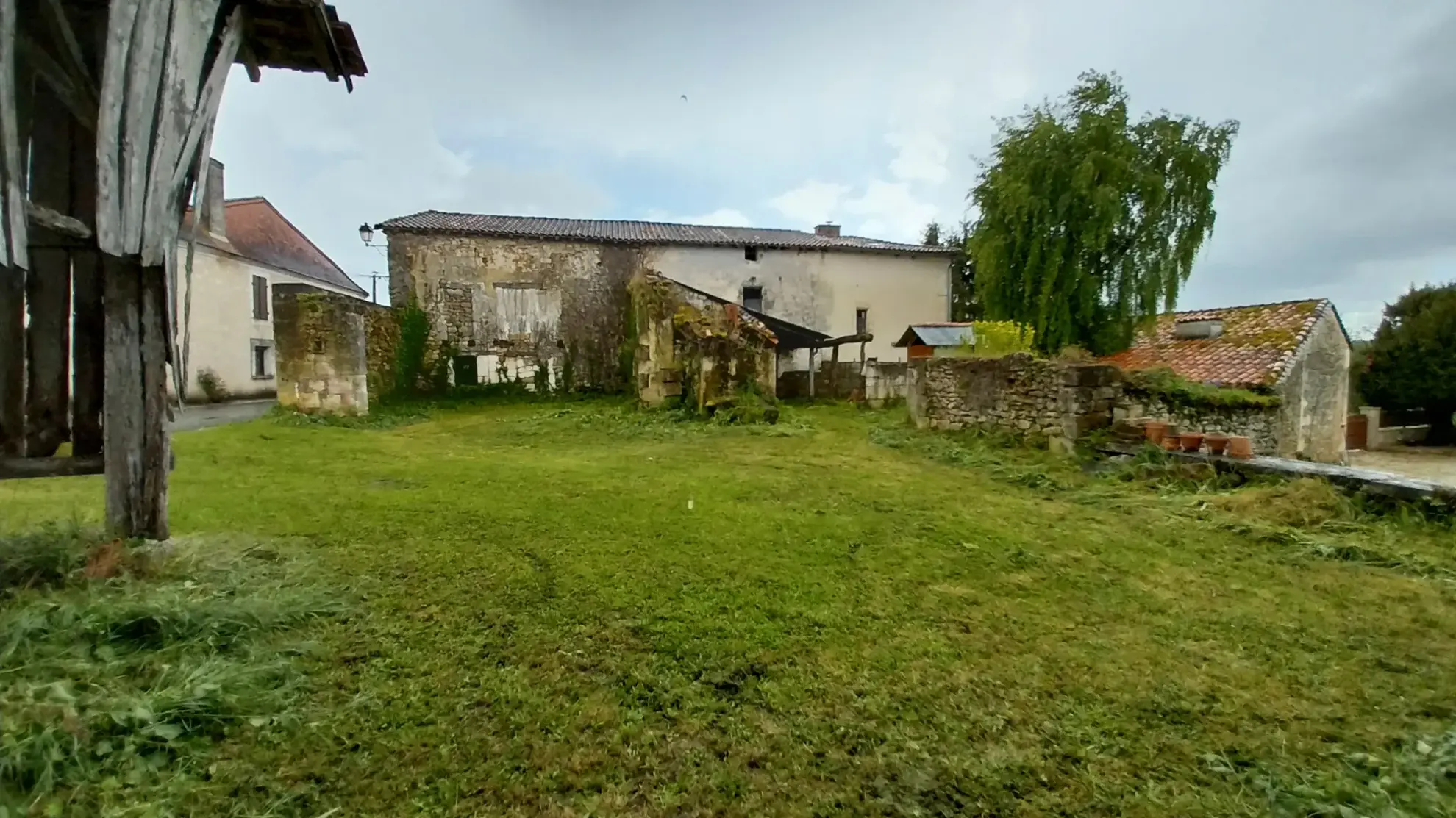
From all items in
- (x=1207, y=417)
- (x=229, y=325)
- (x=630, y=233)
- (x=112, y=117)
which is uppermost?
(x=630, y=233)

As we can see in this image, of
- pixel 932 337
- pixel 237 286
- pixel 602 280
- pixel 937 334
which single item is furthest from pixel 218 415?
pixel 937 334

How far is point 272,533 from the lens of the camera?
170 inches

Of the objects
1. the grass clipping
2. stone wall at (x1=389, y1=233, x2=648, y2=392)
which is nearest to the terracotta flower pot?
the grass clipping

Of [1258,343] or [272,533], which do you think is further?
[1258,343]

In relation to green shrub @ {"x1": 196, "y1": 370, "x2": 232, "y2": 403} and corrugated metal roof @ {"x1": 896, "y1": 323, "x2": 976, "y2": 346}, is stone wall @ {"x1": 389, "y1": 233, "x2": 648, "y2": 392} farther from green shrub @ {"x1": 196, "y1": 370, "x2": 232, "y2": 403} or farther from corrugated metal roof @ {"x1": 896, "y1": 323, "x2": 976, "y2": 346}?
corrugated metal roof @ {"x1": 896, "y1": 323, "x2": 976, "y2": 346}

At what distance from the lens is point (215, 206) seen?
19.0 metres

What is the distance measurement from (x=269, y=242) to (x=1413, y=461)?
3522 cm

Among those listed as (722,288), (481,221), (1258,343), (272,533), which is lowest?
(272,533)

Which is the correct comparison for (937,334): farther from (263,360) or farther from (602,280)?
(263,360)

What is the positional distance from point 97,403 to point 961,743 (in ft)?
15.7

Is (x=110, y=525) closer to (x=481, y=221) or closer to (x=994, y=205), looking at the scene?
(x=994, y=205)

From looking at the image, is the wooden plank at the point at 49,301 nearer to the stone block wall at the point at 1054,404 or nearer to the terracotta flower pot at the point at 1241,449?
the stone block wall at the point at 1054,404

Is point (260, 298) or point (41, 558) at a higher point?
point (260, 298)

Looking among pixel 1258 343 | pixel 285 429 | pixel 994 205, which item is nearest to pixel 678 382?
pixel 285 429
